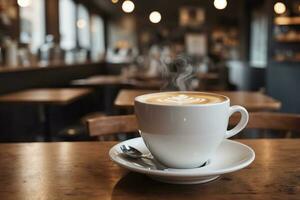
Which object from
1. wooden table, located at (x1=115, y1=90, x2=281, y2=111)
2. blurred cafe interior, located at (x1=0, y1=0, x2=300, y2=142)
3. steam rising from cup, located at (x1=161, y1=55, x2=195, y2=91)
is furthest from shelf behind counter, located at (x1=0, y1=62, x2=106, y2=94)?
steam rising from cup, located at (x1=161, y1=55, x2=195, y2=91)

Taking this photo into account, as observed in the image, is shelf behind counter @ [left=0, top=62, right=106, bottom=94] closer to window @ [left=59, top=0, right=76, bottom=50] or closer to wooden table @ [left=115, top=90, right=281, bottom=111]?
wooden table @ [left=115, top=90, right=281, bottom=111]

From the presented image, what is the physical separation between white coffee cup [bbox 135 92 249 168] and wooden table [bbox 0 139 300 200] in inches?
2.4

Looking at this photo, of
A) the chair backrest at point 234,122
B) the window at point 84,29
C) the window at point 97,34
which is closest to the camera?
the chair backrest at point 234,122

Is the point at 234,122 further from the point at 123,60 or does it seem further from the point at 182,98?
the point at 123,60

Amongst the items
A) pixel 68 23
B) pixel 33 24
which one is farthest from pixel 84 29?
pixel 33 24

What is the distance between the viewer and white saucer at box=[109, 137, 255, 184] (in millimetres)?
754

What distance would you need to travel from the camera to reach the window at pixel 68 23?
8634mm

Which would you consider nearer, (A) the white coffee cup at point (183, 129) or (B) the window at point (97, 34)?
(A) the white coffee cup at point (183, 129)

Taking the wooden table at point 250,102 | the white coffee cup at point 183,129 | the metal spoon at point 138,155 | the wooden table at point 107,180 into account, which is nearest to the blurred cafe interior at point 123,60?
the wooden table at point 250,102

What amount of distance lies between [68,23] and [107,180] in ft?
28.3

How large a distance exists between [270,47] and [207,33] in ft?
19.0

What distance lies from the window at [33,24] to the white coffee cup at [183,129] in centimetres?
572

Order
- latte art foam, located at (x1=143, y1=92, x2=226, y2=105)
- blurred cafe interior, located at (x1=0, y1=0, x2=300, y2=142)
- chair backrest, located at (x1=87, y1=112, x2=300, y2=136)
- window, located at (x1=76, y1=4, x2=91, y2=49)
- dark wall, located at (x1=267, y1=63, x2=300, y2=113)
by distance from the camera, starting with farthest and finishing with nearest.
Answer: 1. window, located at (x1=76, y1=4, x2=91, y2=49)
2. dark wall, located at (x1=267, y1=63, x2=300, y2=113)
3. blurred cafe interior, located at (x1=0, y1=0, x2=300, y2=142)
4. chair backrest, located at (x1=87, y1=112, x2=300, y2=136)
5. latte art foam, located at (x1=143, y1=92, x2=226, y2=105)

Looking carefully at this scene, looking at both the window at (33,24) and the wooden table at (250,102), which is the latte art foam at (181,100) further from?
the window at (33,24)
